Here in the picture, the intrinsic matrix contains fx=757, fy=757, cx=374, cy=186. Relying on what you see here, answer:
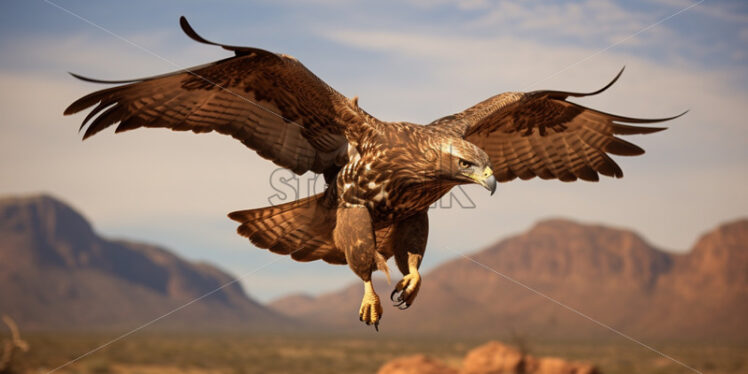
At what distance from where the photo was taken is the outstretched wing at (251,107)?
6105 millimetres

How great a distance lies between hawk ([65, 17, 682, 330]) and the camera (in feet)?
18.8

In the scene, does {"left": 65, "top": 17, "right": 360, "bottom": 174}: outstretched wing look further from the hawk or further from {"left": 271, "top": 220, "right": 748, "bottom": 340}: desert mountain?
Result: {"left": 271, "top": 220, "right": 748, "bottom": 340}: desert mountain

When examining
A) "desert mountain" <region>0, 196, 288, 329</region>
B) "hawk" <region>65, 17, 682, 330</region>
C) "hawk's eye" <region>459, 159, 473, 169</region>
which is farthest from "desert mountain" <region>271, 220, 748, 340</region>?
"hawk's eye" <region>459, 159, 473, 169</region>

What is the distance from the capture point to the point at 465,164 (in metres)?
5.51

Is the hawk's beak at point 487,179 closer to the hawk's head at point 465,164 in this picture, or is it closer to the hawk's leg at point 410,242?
the hawk's head at point 465,164

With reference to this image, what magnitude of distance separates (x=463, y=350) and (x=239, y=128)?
78286 millimetres

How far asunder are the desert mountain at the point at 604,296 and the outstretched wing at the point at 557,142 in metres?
110

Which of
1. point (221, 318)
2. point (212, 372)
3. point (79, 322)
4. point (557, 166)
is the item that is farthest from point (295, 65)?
point (221, 318)

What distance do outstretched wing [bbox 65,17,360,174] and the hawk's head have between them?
0.93m

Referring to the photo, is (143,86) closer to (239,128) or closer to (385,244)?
(239,128)

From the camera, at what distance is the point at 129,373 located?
6488cm

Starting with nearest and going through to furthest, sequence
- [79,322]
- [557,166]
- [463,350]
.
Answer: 1. [557,166]
2. [463,350]
3. [79,322]

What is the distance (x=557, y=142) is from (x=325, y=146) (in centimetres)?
286

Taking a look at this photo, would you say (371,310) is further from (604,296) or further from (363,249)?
(604,296)
